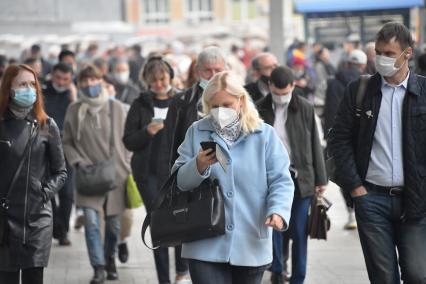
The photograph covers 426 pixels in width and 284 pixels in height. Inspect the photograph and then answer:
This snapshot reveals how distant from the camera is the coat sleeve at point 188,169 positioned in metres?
5.96

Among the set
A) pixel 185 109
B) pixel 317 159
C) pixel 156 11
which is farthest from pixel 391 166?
pixel 156 11

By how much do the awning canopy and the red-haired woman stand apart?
1610 cm

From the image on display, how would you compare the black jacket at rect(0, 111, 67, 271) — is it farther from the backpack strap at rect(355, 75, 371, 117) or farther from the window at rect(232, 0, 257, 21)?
the window at rect(232, 0, 257, 21)

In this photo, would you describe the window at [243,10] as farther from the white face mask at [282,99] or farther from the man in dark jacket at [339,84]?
the white face mask at [282,99]

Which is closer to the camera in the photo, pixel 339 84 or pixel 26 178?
pixel 26 178

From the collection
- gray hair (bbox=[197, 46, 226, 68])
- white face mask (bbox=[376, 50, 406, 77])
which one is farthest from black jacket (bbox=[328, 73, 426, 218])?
gray hair (bbox=[197, 46, 226, 68])

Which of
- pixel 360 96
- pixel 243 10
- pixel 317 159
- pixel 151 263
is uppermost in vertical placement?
pixel 360 96

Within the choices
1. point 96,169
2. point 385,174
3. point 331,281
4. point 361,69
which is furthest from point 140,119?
point 361,69

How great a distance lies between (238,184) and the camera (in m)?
6.07

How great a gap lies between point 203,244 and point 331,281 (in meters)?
3.76

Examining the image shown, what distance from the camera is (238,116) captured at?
19.8ft

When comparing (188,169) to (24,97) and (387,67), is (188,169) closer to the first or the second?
(387,67)

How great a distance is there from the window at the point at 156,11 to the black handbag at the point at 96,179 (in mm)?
70770

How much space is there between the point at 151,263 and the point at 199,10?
70931 mm
